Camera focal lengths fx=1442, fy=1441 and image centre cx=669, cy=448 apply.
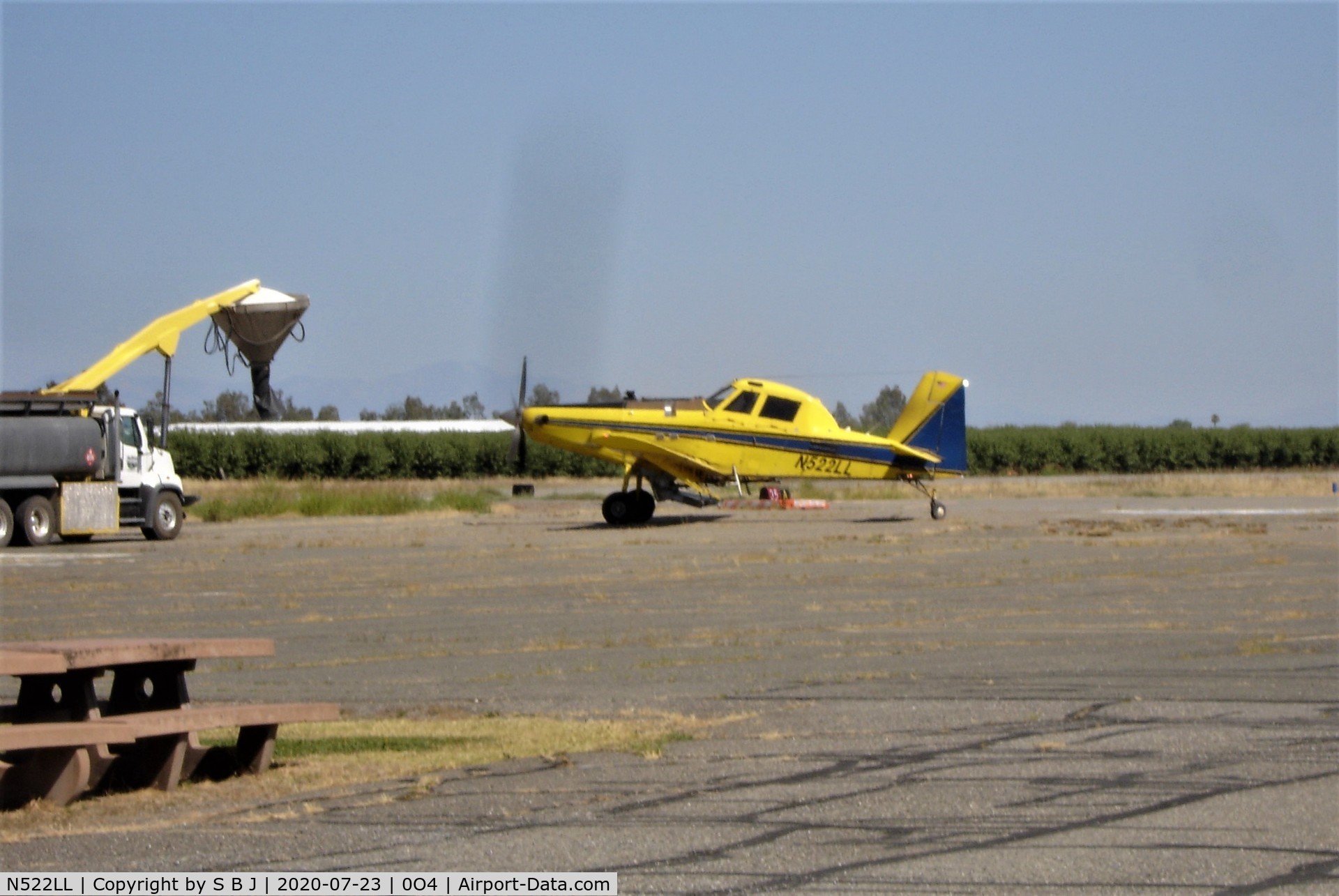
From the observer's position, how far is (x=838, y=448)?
1234 inches

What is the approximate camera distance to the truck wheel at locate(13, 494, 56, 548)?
26312mm

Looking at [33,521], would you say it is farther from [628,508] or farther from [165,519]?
[628,508]

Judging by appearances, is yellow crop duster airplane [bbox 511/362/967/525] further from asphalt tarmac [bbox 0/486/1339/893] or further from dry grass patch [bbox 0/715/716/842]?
dry grass patch [bbox 0/715/716/842]

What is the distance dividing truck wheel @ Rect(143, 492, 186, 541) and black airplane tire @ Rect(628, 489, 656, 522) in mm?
9057

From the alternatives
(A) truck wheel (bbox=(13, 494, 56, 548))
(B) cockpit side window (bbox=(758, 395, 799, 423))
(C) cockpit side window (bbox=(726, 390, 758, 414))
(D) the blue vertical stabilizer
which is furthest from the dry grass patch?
(D) the blue vertical stabilizer

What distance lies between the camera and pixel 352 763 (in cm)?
732

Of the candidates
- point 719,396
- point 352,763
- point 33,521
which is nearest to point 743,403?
point 719,396

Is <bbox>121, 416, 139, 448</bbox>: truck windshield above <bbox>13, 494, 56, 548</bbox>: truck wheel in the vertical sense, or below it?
above

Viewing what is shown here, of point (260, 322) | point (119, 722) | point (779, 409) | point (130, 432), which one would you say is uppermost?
point (260, 322)

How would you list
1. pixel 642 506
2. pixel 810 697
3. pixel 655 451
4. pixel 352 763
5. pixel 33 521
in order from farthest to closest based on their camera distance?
pixel 655 451
pixel 642 506
pixel 33 521
pixel 810 697
pixel 352 763

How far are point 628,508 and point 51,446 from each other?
433 inches

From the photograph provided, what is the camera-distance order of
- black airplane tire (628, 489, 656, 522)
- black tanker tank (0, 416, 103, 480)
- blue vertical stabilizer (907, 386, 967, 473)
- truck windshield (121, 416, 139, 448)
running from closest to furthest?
black tanker tank (0, 416, 103, 480) < truck windshield (121, 416, 139, 448) < black airplane tire (628, 489, 656, 522) < blue vertical stabilizer (907, 386, 967, 473)

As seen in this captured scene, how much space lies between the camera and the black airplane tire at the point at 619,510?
29312mm

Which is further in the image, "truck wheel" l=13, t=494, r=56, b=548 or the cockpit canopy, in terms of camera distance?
the cockpit canopy
